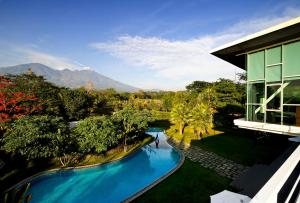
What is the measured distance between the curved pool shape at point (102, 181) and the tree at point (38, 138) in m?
1.70

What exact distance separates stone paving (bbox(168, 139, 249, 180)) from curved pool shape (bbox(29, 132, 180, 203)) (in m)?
1.43

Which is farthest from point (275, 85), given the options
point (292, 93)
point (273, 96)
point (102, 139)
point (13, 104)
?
point (13, 104)

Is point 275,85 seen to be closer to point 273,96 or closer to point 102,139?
point 273,96

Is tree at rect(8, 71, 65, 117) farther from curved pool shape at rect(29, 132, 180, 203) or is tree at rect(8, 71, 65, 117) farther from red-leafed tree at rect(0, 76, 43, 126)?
curved pool shape at rect(29, 132, 180, 203)

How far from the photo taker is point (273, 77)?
792 centimetres

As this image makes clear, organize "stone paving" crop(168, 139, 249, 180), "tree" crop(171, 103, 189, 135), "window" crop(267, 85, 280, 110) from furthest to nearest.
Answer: "tree" crop(171, 103, 189, 135) < "stone paving" crop(168, 139, 249, 180) < "window" crop(267, 85, 280, 110)

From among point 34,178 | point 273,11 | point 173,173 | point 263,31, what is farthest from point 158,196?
point 273,11

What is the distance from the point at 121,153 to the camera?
15664 mm

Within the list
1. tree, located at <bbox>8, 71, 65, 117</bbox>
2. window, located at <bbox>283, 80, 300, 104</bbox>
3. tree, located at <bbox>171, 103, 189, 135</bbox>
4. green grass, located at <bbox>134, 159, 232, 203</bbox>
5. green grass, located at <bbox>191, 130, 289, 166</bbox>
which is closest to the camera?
window, located at <bbox>283, 80, 300, 104</bbox>

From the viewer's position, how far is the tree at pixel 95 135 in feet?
42.4

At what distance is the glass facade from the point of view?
24.0 feet

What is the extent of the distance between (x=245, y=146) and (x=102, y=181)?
1256 centimetres

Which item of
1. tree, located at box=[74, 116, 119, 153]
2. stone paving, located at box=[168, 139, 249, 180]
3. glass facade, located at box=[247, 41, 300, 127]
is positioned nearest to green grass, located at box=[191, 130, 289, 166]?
stone paving, located at box=[168, 139, 249, 180]

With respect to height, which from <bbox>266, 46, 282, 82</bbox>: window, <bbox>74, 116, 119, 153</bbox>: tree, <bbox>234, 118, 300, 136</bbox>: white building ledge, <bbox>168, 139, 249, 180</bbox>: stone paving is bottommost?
<bbox>168, 139, 249, 180</bbox>: stone paving
